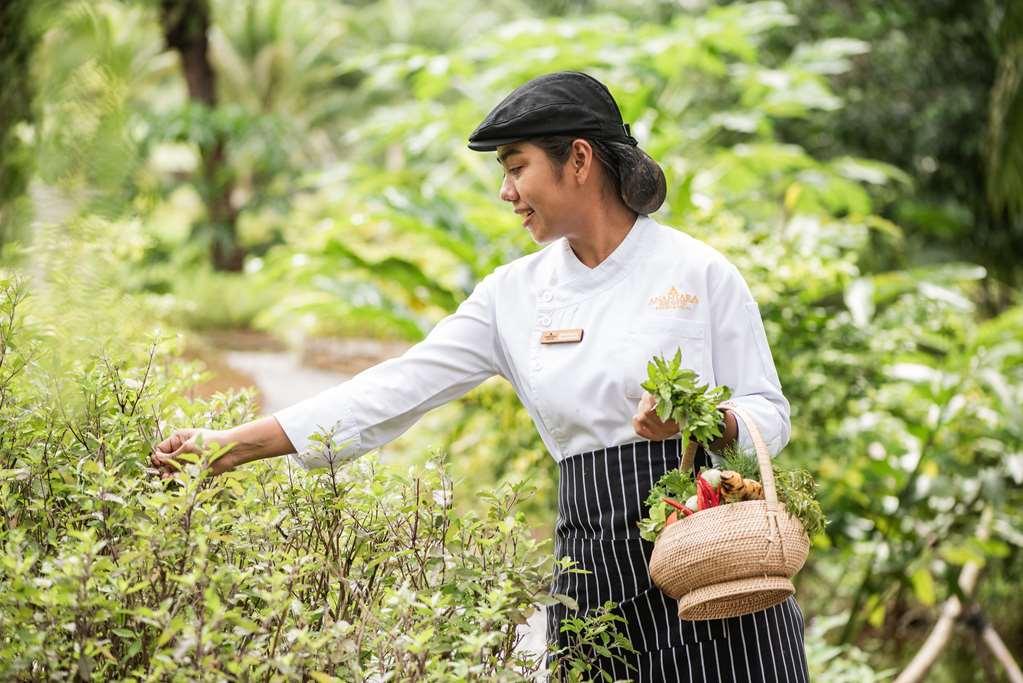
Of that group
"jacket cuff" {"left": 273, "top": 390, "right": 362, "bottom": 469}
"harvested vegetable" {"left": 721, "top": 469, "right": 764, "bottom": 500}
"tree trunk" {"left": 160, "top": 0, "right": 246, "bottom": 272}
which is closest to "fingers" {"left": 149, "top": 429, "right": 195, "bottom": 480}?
"jacket cuff" {"left": 273, "top": 390, "right": 362, "bottom": 469}

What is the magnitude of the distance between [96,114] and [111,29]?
13 centimetres

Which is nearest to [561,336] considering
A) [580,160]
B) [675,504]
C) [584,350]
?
[584,350]

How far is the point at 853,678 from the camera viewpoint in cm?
406

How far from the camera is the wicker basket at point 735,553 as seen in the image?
171cm

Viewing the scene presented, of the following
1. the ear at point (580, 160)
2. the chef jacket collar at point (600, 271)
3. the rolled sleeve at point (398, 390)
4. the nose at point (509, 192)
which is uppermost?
the ear at point (580, 160)

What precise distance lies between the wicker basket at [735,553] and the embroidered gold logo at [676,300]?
0.36m

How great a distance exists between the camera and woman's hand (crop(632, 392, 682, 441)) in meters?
1.86

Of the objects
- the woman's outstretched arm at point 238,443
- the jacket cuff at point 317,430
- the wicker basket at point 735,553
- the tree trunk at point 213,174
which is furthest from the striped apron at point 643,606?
the tree trunk at point 213,174

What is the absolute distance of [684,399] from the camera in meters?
1.81

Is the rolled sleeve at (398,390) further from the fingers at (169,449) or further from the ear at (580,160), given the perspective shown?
the ear at (580,160)

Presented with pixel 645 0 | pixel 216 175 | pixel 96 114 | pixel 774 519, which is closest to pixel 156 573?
pixel 96 114

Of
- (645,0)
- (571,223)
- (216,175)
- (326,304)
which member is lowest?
(216,175)

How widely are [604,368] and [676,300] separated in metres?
0.18

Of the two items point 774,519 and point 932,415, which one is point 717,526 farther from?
point 932,415
